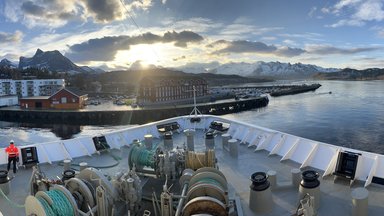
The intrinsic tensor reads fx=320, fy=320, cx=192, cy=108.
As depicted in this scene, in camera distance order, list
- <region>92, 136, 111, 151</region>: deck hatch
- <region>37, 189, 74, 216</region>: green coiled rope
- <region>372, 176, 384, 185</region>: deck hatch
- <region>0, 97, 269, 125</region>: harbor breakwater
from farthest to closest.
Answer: <region>0, 97, 269, 125</region>: harbor breakwater, <region>92, 136, 111, 151</region>: deck hatch, <region>372, 176, 384, 185</region>: deck hatch, <region>37, 189, 74, 216</region>: green coiled rope

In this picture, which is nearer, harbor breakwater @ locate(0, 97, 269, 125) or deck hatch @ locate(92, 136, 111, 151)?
deck hatch @ locate(92, 136, 111, 151)

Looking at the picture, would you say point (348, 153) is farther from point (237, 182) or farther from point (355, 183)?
point (237, 182)

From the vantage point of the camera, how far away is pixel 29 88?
90.4 m

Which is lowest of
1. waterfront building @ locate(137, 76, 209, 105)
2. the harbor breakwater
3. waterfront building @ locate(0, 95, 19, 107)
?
the harbor breakwater

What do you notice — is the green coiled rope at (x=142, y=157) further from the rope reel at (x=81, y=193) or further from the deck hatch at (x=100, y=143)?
the deck hatch at (x=100, y=143)

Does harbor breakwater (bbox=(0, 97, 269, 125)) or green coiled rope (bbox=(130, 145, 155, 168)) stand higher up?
green coiled rope (bbox=(130, 145, 155, 168))

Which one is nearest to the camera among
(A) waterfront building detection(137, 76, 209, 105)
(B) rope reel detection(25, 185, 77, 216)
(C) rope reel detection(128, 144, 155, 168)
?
(B) rope reel detection(25, 185, 77, 216)

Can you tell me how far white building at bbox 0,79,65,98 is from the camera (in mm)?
86625

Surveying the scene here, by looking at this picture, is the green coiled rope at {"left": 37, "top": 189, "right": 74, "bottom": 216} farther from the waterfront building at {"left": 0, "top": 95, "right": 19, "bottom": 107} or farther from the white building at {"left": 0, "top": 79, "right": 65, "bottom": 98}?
the white building at {"left": 0, "top": 79, "right": 65, "bottom": 98}

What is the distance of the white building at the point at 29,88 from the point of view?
284ft

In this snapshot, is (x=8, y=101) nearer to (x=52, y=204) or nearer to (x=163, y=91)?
(x=163, y=91)

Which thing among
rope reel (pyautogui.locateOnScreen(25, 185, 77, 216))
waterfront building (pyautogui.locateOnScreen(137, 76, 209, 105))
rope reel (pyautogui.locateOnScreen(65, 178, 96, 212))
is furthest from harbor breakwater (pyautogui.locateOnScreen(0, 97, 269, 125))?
rope reel (pyautogui.locateOnScreen(25, 185, 77, 216))

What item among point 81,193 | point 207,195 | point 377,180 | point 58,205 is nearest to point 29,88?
point 81,193

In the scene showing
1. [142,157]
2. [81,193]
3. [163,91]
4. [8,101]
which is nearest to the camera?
[81,193]
